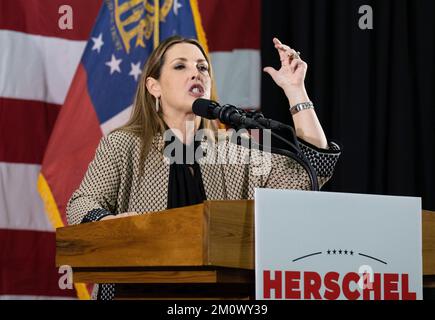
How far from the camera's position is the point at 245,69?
158 inches

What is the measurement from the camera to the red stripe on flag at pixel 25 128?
12.2ft

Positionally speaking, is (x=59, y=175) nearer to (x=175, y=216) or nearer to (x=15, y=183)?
(x=15, y=183)

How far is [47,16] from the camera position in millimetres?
3846

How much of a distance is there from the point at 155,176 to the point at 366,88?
178cm

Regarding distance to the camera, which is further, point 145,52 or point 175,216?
point 145,52

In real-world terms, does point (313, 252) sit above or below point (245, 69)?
below

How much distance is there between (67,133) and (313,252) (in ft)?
7.35

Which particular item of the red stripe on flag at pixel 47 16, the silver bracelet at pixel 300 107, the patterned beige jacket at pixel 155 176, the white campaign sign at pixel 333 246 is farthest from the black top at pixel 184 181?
the red stripe on flag at pixel 47 16

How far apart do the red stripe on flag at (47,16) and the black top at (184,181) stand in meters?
1.49

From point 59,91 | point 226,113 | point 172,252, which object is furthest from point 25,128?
point 172,252

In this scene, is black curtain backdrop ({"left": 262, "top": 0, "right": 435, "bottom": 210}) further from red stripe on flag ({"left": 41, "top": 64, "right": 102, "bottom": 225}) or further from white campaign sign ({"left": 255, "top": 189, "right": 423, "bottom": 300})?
white campaign sign ({"left": 255, "top": 189, "right": 423, "bottom": 300})

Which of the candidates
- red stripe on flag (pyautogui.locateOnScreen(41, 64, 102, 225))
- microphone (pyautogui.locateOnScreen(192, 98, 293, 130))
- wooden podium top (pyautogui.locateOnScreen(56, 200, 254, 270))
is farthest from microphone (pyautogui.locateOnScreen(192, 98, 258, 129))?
red stripe on flag (pyautogui.locateOnScreen(41, 64, 102, 225))

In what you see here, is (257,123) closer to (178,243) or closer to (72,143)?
(178,243)

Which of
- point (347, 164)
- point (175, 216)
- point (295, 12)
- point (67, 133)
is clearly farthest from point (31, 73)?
point (175, 216)
